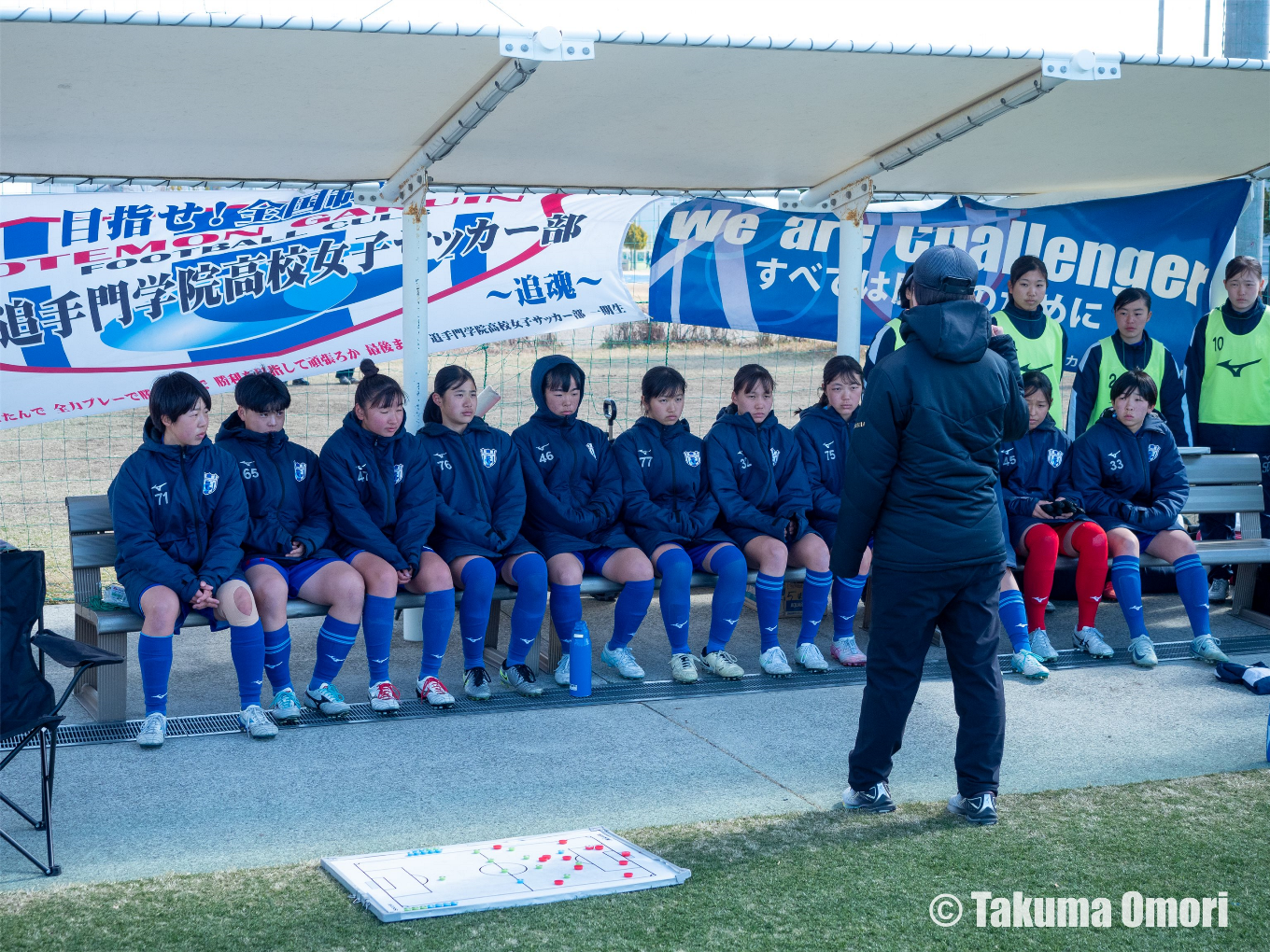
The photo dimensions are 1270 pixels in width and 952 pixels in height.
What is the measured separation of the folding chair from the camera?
10.1ft

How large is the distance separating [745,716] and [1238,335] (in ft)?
11.2

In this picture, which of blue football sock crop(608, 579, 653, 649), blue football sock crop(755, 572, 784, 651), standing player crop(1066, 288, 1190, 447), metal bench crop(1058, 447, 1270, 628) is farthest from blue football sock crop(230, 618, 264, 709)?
metal bench crop(1058, 447, 1270, 628)

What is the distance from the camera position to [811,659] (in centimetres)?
507

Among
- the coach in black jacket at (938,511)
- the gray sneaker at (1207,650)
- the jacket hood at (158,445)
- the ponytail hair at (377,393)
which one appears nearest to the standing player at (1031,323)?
the gray sneaker at (1207,650)

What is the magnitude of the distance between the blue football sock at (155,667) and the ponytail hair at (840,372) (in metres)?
3.01

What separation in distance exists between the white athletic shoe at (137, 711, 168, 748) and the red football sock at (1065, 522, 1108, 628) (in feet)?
12.5

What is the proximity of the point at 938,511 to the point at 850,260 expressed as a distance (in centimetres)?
308

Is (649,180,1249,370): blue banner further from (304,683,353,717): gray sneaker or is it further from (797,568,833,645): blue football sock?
(304,683,353,717): gray sneaker

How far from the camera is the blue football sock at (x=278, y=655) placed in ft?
14.2

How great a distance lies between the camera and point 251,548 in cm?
454

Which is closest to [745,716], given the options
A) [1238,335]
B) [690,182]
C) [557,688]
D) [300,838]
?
[557,688]

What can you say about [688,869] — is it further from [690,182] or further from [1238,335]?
[1238,335]

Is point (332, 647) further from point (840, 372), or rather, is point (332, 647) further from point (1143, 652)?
point (1143, 652)

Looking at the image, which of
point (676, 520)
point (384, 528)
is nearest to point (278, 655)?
point (384, 528)
